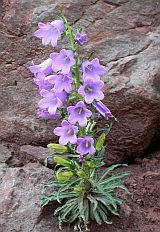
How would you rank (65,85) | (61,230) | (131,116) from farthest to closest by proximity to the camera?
1. (131,116)
2. (61,230)
3. (65,85)

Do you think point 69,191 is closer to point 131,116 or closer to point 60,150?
point 60,150

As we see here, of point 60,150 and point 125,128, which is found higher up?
point 60,150

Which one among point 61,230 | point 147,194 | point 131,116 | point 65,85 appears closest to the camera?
point 65,85

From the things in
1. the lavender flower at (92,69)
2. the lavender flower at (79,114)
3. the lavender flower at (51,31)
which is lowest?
the lavender flower at (79,114)

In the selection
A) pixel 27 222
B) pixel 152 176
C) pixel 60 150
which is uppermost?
pixel 60 150

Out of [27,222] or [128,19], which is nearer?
→ [27,222]

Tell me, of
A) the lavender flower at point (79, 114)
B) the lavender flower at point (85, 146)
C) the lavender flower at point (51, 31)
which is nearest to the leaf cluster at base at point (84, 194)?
the lavender flower at point (85, 146)

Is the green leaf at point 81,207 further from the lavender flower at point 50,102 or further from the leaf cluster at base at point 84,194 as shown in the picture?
the lavender flower at point 50,102

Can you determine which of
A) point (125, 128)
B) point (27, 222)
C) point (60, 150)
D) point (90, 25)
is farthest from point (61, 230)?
point (90, 25)
